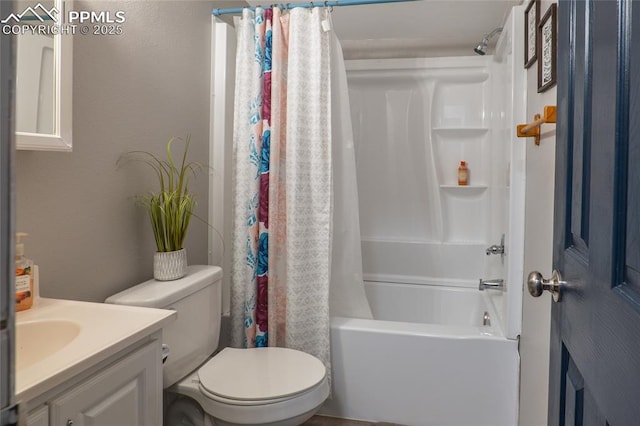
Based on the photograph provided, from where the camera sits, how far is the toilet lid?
162 centimetres

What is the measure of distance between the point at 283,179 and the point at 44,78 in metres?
1.13

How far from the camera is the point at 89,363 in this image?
3.15 ft

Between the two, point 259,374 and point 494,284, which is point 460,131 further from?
point 259,374

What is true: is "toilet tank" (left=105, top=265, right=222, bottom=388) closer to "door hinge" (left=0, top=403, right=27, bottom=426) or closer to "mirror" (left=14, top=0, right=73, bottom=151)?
"mirror" (left=14, top=0, right=73, bottom=151)

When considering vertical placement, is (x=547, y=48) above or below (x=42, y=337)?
above

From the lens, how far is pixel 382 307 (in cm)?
321

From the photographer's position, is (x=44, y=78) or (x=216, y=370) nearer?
(x=44, y=78)

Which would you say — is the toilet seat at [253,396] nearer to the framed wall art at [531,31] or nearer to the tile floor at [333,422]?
the tile floor at [333,422]

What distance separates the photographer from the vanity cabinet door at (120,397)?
0.94 metres

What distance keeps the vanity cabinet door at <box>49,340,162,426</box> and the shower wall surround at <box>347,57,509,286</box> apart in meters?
2.21

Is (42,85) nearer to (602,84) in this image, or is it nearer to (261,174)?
(261,174)

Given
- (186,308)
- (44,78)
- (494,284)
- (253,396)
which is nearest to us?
(44,78)

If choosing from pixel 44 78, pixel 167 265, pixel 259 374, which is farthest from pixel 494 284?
pixel 44 78

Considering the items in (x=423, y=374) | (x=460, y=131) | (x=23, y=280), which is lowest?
(x=423, y=374)
